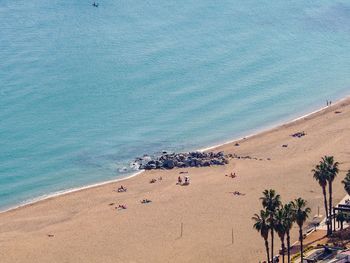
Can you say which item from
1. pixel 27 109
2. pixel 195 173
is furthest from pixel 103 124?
pixel 195 173

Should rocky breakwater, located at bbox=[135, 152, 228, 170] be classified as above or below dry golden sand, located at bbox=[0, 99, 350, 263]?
above

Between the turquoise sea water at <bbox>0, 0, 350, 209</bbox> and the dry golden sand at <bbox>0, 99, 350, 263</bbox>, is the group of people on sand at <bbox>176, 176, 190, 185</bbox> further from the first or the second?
the turquoise sea water at <bbox>0, 0, 350, 209</bbox>

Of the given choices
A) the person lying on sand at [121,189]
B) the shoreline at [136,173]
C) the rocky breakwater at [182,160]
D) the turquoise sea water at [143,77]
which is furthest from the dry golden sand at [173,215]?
the turquoise sea water at [143,77]

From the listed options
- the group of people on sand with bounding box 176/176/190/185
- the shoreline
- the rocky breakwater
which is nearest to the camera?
the shoreline

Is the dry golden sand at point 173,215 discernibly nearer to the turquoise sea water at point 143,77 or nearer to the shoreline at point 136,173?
the shoreline at point 136,173

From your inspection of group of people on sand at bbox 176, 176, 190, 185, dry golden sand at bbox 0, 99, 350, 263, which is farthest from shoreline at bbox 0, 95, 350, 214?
group of people on sand at bbox 176, 176, 190, 185
